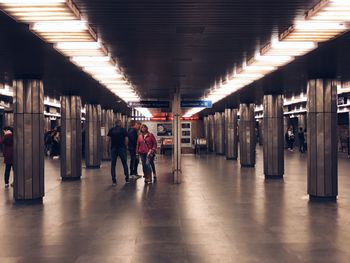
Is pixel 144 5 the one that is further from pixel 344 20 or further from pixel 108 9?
pixel 344 20

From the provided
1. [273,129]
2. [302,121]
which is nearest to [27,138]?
[273,129]

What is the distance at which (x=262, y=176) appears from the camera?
1611cm

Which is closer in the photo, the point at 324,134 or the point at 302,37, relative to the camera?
the point at 302,37

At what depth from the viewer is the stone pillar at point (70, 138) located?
15.4 m

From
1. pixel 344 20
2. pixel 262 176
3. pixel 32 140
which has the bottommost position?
pixel 262 176

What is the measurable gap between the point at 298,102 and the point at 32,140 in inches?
1078

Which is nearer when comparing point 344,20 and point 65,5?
point 65,5

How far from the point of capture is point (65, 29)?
20.4ft

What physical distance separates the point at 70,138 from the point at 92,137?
5.24 meters

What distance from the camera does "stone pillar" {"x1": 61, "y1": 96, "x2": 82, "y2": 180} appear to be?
1540 centimetres

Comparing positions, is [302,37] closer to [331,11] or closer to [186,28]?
[331,11]

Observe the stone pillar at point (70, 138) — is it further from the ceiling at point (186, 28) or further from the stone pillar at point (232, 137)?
the stone pillar at point (232, 137)

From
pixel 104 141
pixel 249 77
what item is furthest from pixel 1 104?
pixel 249 77

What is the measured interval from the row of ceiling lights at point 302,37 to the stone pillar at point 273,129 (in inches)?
195
